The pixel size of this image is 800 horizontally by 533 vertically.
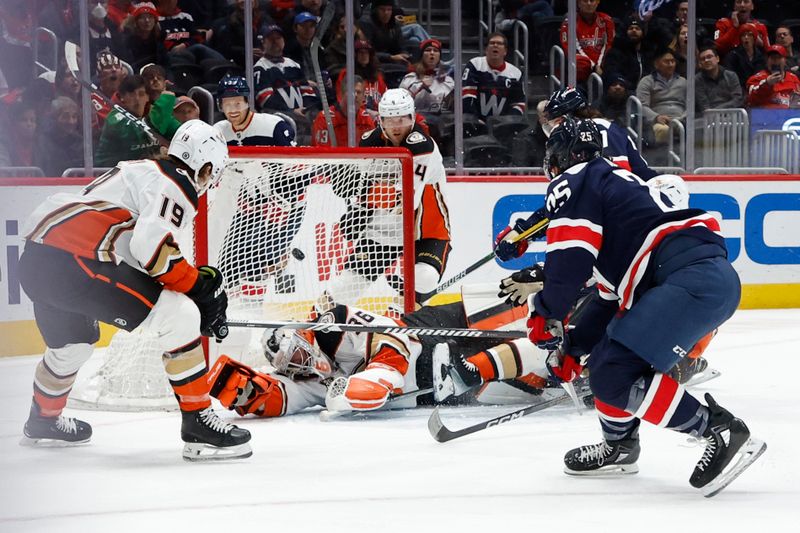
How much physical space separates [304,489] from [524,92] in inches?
170

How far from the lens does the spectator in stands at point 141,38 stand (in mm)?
5527

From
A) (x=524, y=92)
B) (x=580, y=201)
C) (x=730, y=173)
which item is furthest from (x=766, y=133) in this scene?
(x=580, y=201)

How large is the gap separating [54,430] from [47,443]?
1.6 inches

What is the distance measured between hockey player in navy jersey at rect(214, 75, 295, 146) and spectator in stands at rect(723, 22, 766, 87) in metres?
3.43

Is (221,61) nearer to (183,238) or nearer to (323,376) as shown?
(183,238)

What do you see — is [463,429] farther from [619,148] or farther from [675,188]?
[675,188]

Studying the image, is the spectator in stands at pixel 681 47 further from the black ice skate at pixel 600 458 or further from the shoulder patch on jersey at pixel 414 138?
the black ice skate at pixel 600 458

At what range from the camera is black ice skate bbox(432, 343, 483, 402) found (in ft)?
12.1

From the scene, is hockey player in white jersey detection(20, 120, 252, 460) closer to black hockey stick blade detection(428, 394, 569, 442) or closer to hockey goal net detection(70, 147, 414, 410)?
black hockey stick blade detection(428, 394, 569, 442)

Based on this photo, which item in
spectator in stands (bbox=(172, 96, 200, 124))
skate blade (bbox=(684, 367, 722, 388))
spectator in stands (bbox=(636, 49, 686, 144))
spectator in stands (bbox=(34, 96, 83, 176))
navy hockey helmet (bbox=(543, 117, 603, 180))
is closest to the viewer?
navy hockey helmet (bbox=(543, 117, 603, 180))

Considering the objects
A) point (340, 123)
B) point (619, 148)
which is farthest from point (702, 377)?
point (340, 123)

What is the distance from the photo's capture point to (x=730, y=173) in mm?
6617

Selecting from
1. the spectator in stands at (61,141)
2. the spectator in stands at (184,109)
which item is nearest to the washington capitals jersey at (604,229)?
the spectator in stands at (61,141)

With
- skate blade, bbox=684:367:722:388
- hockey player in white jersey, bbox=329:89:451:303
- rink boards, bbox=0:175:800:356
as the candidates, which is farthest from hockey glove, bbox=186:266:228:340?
rink boards, bbox=0:175:800:356
